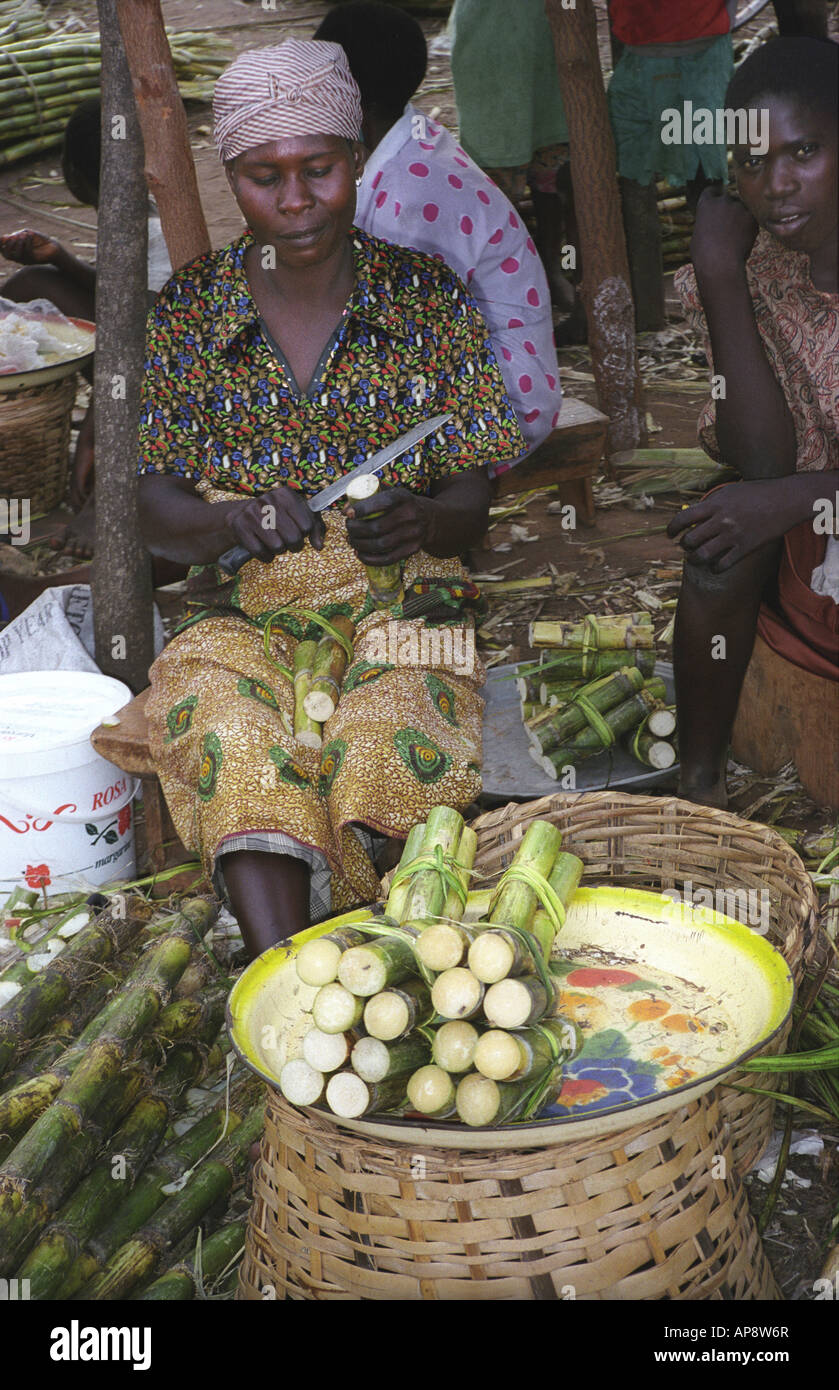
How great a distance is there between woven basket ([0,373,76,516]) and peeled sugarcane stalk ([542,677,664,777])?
2609 mm

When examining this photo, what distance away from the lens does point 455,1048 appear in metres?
1.65

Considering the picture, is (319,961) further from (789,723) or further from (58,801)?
(789,723)

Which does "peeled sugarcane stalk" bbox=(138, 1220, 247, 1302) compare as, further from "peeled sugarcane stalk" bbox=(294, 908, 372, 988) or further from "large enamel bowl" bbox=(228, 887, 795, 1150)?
"peeled sugarcane stalk" bbox=(294, 908, 372, 988)

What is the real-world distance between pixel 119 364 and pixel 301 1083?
2481 millimetres

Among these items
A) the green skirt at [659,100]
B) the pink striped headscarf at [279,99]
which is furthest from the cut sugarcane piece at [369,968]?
the green skirt at [659,100]

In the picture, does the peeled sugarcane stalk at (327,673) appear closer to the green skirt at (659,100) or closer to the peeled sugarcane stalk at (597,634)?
the peeled sugarcane stalk at (597,634)

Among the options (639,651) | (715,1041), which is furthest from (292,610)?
(715,1041)

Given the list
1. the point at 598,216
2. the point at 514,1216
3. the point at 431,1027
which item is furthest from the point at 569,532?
the point at 514,1216

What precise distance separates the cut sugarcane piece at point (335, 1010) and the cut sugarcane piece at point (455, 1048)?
0.11 metres

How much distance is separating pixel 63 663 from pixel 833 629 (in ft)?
6.58

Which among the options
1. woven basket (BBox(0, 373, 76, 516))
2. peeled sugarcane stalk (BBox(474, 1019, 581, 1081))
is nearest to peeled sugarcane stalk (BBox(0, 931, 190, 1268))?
peeled sugarcane stalk (BBox(474, 1019, 581, 1081))

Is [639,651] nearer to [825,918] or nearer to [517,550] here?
[825,918]

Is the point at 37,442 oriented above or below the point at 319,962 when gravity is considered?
below

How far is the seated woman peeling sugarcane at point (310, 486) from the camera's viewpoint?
8.75 ft
